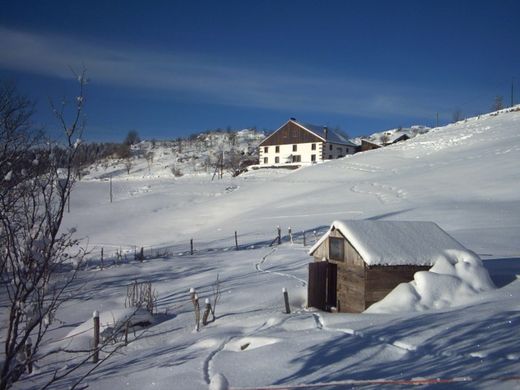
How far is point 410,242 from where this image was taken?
12328 millimetres

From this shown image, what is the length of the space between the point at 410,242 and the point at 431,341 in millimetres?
4869

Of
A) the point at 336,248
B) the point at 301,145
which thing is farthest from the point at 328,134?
the point at 336,248

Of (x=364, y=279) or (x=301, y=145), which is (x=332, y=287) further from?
(x=301, y=145)

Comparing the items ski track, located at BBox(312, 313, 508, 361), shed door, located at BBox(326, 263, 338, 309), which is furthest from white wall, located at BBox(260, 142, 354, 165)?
ski track, located at BBox(312, 313, 508, 361)

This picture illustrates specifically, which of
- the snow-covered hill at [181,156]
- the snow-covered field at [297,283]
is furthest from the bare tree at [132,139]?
the snow-covered field at [297,283]

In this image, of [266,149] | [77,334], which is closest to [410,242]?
[77,334]

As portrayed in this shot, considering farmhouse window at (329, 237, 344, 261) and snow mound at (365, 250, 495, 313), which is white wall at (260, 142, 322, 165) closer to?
farmhouse window at (329, 237, 344, 261)

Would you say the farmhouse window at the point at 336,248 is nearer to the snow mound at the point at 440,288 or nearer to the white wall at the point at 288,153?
the snow mound at the point at 440,288

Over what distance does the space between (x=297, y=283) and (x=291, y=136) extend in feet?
224

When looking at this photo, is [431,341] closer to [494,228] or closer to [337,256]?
[337,256]

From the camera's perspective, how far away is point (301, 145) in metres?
81.6

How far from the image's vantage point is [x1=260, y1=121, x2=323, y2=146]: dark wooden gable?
265 ft

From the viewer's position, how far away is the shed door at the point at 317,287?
12.9 metres

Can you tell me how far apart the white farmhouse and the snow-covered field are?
71.6 feet
